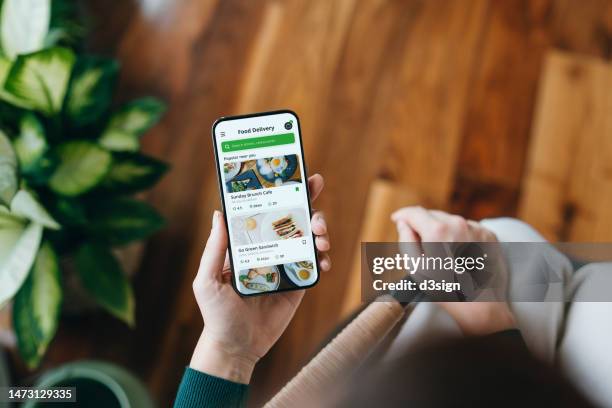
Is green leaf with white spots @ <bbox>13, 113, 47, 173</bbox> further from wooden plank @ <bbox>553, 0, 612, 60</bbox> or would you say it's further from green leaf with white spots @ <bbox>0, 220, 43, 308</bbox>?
wooden plank @ <bbox>553, 0, 612, 60</bbox>

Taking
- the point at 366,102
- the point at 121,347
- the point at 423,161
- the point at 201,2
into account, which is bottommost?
the point at 121,347

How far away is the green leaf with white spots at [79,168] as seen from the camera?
29.2 inches

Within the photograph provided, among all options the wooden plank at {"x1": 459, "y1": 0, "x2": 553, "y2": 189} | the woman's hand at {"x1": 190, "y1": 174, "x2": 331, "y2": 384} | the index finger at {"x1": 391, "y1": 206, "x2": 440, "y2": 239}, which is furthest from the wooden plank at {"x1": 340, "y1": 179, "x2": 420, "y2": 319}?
the woman's hand at {"x1": 190, "y1": 174, "x2": 331, "y2": 384}

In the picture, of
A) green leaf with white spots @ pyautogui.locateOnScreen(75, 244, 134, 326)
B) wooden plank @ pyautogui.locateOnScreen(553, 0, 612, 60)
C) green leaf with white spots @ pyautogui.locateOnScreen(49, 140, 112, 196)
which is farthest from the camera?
wooden plank @ pyautogui.locateOnScreen(553, 0, 612, 60)

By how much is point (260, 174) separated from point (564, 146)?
994 millimetres

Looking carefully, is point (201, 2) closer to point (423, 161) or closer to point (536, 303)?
point (423, 161)

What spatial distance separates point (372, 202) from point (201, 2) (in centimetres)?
72

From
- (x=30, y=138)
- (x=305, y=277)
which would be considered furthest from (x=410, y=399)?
(x=30, y=138)

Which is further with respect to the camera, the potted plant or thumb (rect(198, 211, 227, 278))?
the potted plant

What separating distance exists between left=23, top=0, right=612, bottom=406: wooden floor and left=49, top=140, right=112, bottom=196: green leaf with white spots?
45 centimetres

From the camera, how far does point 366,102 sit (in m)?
1.28

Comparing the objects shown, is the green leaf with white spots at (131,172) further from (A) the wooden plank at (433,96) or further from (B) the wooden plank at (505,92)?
(B) the wooden plank at (505,92)

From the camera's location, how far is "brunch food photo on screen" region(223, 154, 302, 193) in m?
0.54

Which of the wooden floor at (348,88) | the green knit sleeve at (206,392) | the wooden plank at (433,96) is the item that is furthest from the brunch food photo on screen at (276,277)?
the wooden plank at (433,96)
